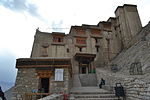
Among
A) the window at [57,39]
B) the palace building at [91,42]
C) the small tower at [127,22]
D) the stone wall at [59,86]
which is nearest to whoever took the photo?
the stone wall at [59,86]

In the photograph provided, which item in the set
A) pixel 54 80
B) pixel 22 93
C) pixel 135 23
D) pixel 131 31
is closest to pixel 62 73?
pixel 54 80

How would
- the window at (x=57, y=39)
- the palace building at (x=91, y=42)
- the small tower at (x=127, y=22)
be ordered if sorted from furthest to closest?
the small tower at (x=127, y=22) < the window at (x=57, y=39) < the palace building at (x=91, y=42)

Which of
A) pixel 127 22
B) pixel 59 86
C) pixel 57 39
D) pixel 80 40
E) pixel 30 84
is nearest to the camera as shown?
pixel 59 86

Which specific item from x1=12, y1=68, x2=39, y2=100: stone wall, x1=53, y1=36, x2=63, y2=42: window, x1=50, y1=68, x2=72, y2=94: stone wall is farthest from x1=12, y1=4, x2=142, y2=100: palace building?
x1=12, y1=68, x2=39, y2=100: stone wall

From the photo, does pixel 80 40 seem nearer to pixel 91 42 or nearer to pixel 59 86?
pixel 91 42

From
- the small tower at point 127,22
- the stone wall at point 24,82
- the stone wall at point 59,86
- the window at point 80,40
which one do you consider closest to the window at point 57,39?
the window at point 80,40

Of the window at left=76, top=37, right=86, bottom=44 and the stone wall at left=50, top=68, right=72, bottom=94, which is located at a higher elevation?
the window at left=76, top=37, right=86, bottom=44

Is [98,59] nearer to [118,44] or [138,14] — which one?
[118,44]

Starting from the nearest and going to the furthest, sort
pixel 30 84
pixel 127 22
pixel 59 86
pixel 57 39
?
pixel 59 86
pixel 30 84
pixel 57 39
pixel 127 22

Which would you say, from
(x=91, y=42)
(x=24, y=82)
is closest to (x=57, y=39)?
(x=91, y=42)

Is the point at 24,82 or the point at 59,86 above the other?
the point at 24,82

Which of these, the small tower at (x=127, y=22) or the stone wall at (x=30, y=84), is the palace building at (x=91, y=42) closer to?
the small tower at (x=127, y=22)

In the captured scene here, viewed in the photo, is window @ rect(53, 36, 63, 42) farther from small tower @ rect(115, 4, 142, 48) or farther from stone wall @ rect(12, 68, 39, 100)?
stone wall @ rect(12, 68, 39, 100)

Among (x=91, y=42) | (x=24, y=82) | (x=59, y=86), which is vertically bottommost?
(x=59, y=86)
